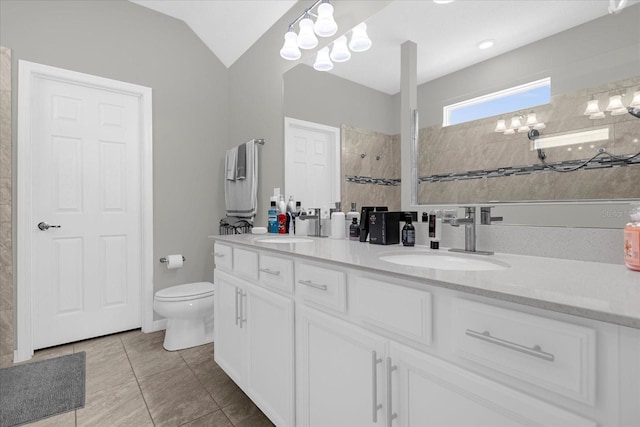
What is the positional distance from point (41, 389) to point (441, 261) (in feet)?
7.52

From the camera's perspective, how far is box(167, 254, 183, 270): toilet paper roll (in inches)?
108

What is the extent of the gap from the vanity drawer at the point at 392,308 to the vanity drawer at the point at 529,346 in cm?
8

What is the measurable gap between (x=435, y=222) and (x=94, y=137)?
8.75ft

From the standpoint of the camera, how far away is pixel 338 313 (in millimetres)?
1069

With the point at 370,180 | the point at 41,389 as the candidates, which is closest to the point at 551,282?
the point at 370,180

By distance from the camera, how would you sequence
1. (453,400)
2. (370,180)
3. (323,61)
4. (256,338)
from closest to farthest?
(453,400) → (256,338) → (370,180) → (323,61)

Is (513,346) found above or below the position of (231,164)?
below

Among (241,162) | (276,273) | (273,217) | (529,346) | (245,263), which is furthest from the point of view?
(241,162)

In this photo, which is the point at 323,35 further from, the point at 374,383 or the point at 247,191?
the point at 374,383

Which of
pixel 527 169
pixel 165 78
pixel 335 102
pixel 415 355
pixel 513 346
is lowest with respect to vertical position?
pixel 415 355

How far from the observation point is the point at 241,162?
2.70 metres

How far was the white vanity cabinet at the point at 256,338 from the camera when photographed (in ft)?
4.26

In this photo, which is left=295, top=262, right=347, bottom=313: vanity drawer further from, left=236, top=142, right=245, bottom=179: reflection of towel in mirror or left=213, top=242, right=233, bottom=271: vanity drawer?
left=236, top=142, right=245, bottom=179: reflection of towel in mirror

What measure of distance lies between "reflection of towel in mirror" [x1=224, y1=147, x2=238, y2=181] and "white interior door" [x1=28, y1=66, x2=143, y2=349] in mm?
724
